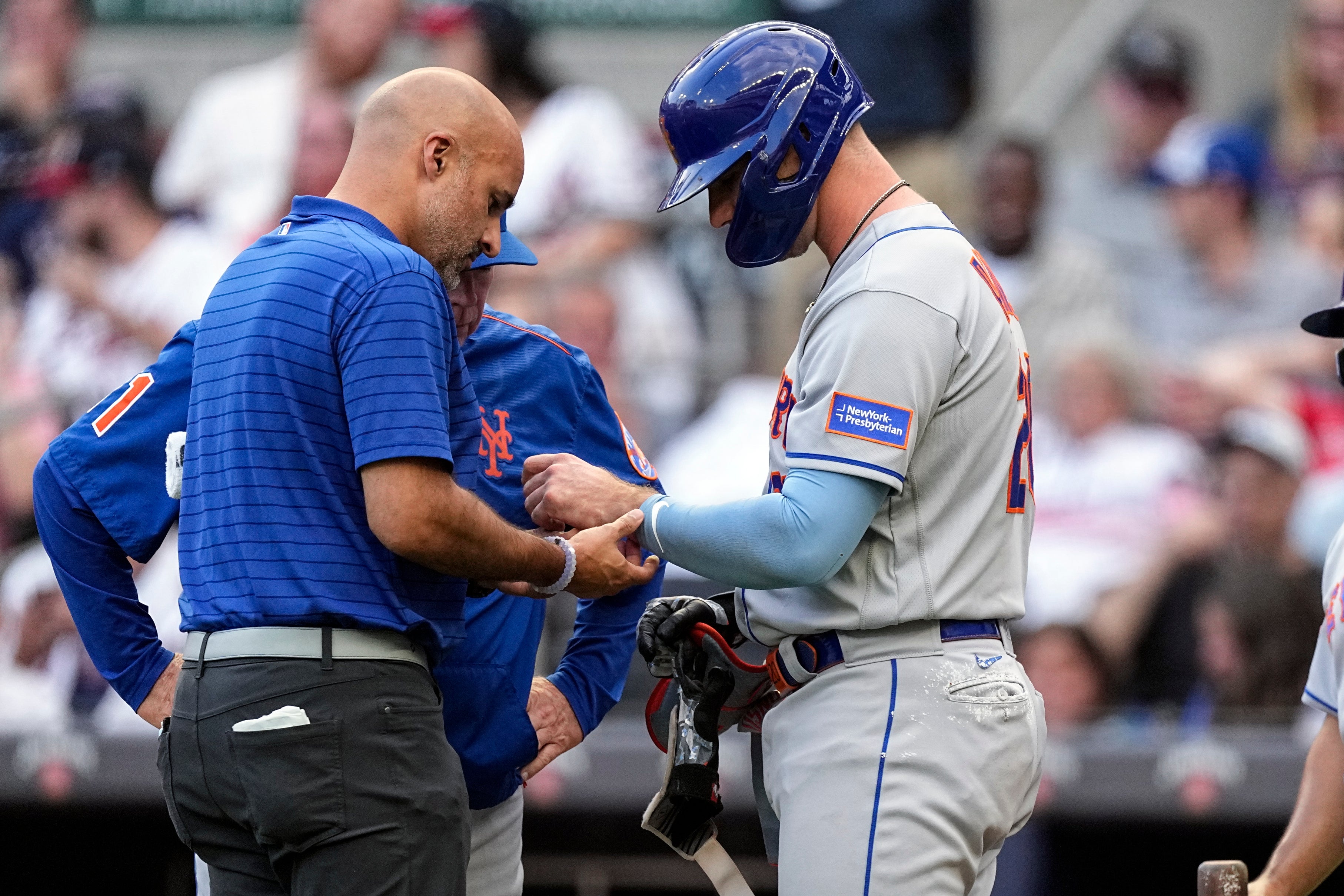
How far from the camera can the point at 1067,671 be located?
576 centimetres

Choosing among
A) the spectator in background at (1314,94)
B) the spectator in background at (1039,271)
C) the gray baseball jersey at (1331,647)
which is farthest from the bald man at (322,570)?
the spectator in background at (1314,94)

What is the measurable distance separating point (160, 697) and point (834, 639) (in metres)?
1.29

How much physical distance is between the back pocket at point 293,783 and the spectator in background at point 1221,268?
17.2 ft

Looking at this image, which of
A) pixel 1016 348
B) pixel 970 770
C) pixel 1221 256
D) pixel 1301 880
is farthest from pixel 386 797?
pixel 1221 256

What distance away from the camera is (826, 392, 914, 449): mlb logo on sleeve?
7.20 ft

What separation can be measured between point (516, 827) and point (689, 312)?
4102mm

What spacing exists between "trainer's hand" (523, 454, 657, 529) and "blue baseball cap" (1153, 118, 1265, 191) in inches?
200

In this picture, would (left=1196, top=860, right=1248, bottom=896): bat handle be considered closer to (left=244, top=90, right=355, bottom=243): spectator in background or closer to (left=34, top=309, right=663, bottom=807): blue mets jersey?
(left=34, top=309, right=663, bottom=807): blue mets jersey

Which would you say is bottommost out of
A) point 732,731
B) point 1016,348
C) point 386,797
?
point 732,731

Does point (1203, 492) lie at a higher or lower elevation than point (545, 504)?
lower

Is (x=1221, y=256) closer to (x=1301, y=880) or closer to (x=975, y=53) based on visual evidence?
(x=975, y=53)

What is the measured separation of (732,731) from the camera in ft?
16.3

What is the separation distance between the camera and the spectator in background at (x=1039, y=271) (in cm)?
646

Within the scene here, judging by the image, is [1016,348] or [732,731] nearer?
[1016,348]
